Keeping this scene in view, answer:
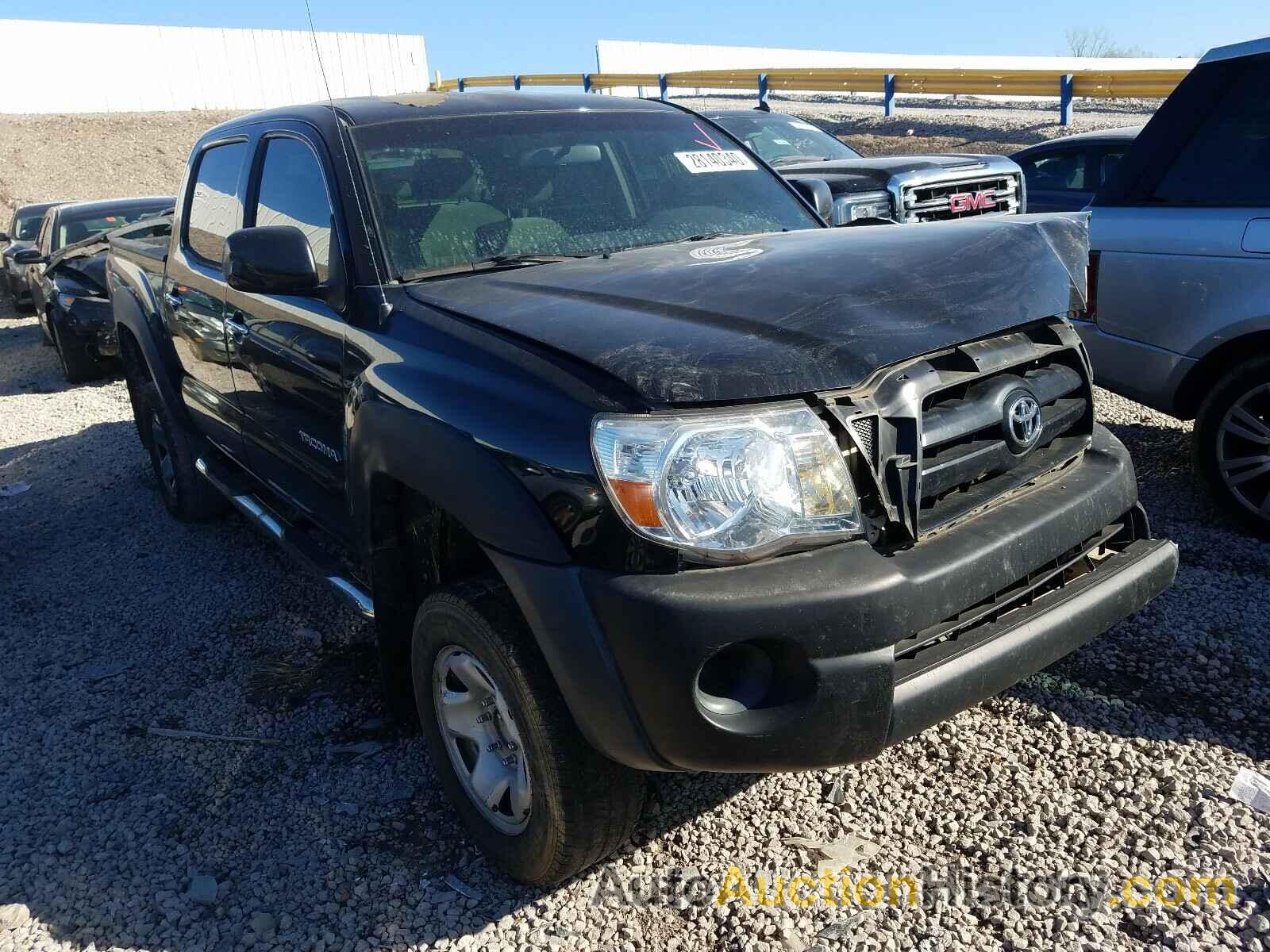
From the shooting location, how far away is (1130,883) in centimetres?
233

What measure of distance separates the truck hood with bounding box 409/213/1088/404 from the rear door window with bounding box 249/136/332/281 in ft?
1.65

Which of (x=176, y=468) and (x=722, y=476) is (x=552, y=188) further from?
(x=176, y=468)

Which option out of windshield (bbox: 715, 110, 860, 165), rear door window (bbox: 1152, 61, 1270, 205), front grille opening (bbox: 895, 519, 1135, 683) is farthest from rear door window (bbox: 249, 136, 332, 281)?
windshield (bbox: 715, 110, 860, 165)

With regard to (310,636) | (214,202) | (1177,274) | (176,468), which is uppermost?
(214,202)

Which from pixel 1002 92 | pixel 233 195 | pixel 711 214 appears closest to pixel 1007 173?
pixel 711 214

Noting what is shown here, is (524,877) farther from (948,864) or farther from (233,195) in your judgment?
(233,195)

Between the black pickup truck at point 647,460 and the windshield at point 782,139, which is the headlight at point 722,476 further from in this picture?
the windshield at point 782,139

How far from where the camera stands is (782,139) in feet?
31.2

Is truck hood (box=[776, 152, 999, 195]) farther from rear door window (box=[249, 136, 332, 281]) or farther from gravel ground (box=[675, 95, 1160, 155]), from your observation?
gravel ground (box=[675, 95, 1160, 155])

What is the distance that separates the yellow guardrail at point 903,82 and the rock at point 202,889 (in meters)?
15.5

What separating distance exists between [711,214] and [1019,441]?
61.7 inches

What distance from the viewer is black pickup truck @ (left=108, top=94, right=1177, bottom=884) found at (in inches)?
76.1

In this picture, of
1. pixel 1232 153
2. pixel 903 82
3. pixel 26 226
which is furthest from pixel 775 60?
pixel 1232 153

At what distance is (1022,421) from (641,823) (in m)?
1.46
